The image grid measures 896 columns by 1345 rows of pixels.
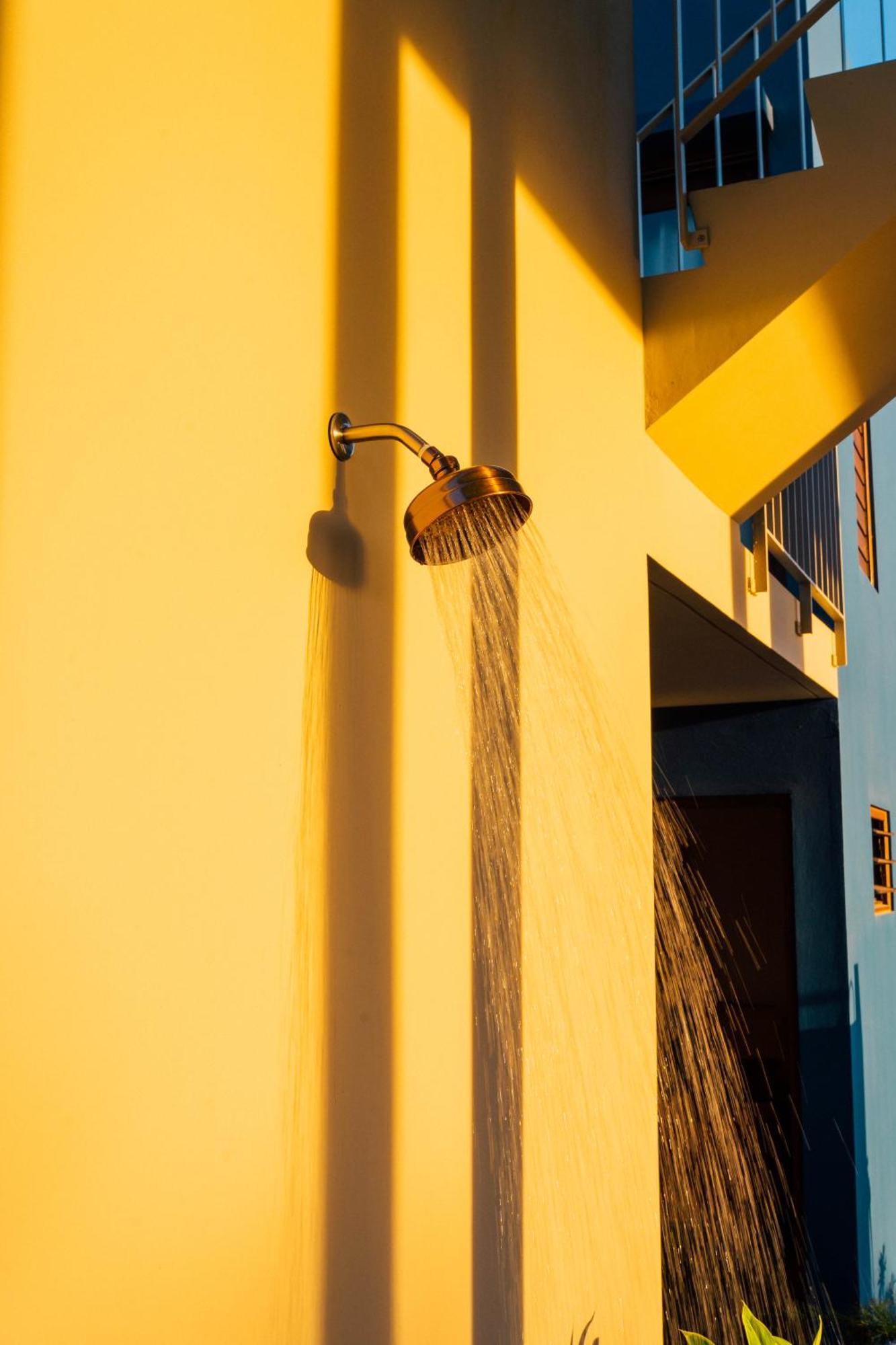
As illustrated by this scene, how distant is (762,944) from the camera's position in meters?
6.03

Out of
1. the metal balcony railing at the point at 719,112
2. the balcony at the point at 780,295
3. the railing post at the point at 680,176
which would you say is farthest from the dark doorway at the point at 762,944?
the railing post at the point at 680,176

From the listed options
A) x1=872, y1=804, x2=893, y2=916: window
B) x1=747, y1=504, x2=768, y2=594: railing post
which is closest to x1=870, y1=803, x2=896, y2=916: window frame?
x1=872, y1=804, x2=893, y2=916: window

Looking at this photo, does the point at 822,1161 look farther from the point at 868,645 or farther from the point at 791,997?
the point at 868,645

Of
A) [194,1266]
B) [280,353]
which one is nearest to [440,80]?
[280,353]

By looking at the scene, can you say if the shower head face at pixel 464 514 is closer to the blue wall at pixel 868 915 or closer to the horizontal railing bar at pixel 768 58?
the horizontal railing bar at pixel 768 58

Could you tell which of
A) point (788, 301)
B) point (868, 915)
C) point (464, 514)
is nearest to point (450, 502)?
point (464, 514)

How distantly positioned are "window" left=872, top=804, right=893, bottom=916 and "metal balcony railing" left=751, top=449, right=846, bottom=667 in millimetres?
1652

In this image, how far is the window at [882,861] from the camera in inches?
275

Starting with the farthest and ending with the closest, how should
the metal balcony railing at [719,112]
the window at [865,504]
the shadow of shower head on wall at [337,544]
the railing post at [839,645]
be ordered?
the window at [865,504] → the railing post at [839,645] → the metal balcony railing at [719,112] → the shadow of shower head on wall at [337,544]

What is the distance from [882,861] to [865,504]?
2.22m

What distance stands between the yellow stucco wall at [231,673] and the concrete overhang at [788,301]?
978 mm

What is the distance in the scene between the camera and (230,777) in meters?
1.36

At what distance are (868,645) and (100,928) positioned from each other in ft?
22.0

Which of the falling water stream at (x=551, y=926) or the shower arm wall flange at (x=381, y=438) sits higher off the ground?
the shower arm wall flange at (x=381, y=438)
